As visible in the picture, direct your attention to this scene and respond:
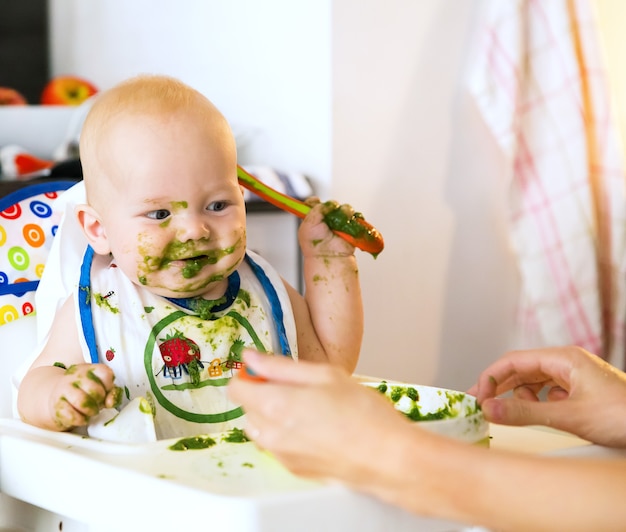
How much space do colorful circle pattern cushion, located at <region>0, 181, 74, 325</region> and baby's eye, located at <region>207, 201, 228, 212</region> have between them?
261 millimetres

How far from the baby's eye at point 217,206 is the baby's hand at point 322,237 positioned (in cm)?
16

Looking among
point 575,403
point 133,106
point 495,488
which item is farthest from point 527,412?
point 133,106

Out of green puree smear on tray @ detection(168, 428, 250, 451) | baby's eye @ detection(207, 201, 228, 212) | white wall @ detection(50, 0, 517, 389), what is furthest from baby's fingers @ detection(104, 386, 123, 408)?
white wall @ detection(50, 0, 517, 389)

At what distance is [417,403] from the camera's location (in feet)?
3.00

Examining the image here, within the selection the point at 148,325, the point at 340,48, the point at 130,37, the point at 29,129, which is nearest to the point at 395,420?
the point at 148,325

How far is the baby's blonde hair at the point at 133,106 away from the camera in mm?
1002

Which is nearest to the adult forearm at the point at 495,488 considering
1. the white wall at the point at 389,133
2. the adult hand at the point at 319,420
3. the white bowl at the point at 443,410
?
the adult hand at the point at 319,420

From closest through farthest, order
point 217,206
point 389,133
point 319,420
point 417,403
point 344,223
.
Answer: point 319,420, point 417,403, point 217,206, point 344,223, point 389,133

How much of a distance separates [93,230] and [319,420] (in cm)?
53

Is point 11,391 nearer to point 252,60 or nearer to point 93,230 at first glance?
point 93,230

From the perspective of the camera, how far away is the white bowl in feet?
2.66

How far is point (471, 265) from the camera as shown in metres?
2.00

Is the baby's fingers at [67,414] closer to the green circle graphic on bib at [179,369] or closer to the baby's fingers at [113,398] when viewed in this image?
the baby's fingers at [113,398]

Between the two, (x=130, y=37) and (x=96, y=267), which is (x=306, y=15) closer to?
(x=130, y=37)
